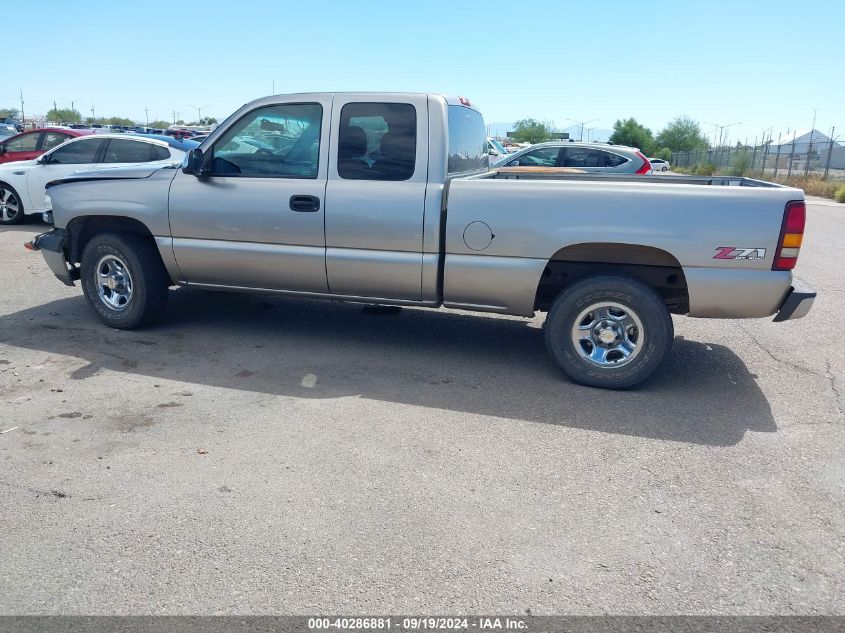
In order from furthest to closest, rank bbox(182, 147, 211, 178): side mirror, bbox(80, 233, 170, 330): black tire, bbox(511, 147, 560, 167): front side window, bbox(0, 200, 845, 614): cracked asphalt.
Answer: bbox(511, 147, 560, 167): front side window, bbox(80, 233, 170, 330): black tire, bbox(182, 147, 211, 178): side mirror, bbox(0, 200, 845, 614): cracked asphalt

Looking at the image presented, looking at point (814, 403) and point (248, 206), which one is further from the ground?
point (248, 206)

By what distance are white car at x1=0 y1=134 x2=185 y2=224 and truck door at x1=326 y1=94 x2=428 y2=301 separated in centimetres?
667

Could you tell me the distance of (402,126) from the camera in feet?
18.6

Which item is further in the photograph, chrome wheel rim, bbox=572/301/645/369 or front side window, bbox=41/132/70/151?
front side window, bbox=41/132/70/151

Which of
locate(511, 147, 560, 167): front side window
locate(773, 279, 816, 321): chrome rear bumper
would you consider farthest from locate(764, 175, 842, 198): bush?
locate(773, 279, 816, 321): chrome rear bumper

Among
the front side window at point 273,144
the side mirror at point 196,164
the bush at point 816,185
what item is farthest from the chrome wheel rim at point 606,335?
the bush at point 816,185

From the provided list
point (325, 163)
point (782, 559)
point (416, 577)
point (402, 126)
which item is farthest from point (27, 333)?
point (782, 559)

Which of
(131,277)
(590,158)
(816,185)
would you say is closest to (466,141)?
(131,277)

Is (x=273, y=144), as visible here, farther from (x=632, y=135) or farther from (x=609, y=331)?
(x=632, y=135)

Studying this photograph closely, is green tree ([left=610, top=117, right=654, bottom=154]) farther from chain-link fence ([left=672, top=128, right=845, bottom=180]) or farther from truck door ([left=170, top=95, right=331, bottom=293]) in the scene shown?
truck door ([left=170, top=95, right=331, bottom=293])

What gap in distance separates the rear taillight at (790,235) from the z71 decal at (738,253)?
0.11 m

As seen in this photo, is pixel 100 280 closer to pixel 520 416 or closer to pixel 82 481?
pixel 82 481

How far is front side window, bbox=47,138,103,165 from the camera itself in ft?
38.8

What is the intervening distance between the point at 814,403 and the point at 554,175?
3101 mm
